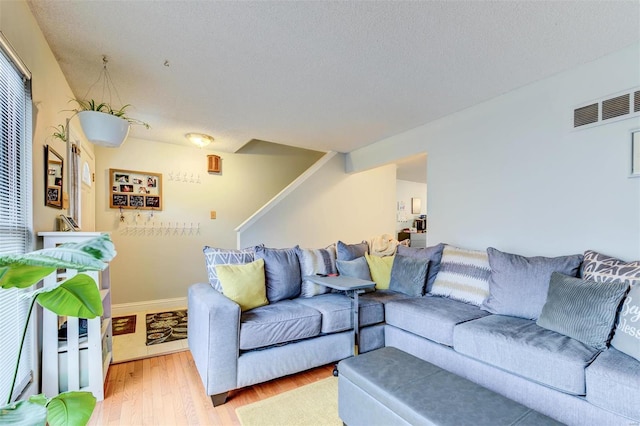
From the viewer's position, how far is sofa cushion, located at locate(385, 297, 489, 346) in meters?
2.15

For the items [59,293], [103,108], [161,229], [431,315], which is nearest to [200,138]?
[103,108]

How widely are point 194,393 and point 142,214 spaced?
2.83 meters

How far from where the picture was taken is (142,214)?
13.4 feet

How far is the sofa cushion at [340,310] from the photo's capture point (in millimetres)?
2365

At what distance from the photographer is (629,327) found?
1.52 metres

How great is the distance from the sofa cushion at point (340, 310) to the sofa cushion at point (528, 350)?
2.29 feet

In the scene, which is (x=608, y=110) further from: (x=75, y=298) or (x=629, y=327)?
(x=75, y=298)

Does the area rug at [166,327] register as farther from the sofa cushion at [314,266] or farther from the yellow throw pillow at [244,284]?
the sofa cushion at [314,266]

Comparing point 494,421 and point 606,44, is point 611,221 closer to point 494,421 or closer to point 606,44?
point 606,44

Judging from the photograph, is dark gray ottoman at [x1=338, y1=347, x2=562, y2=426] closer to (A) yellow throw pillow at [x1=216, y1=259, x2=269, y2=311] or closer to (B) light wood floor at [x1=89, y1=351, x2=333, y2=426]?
(B) light wood floor at [x1=89, y1=351, x2=333, y2=426]

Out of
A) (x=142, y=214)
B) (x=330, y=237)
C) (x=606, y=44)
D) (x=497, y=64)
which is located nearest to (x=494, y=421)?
(x=497, y=64)

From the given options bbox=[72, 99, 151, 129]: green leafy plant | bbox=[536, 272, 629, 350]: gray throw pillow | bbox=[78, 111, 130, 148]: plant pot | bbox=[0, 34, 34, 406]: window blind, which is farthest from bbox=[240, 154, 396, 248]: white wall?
bbox=[536, 272, 629, 350]: gray throw pillow

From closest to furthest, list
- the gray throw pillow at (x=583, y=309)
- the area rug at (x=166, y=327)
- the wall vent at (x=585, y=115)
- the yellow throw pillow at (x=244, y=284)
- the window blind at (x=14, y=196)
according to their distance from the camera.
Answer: the window blind at (x=14, y=196) → the gray throw pillow at (x=583, y=309) → the wall vent at (x=585, y=115) → the yellow throw pillow at (x=244, y=284) → the area rug at (x=166, y=327)

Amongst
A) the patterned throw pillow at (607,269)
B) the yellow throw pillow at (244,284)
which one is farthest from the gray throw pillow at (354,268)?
the patterned throw pillow at (607,269)
